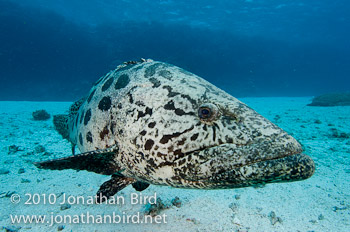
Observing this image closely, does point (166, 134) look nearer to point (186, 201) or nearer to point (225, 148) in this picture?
point (225, 148)

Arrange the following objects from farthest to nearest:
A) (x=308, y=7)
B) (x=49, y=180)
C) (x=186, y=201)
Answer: (x=308, y=7), (x=49, y=180), (x=186, y=201)

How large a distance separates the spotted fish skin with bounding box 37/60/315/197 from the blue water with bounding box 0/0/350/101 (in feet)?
85.2

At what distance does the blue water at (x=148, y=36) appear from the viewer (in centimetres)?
2681

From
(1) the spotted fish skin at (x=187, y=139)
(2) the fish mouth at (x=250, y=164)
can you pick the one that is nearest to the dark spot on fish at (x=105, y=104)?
(1) the spotted fish skin at (x=187, y=139)

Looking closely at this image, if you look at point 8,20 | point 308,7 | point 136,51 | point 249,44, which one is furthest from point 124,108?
point 249,44

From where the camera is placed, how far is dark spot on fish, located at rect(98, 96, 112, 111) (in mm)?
2489

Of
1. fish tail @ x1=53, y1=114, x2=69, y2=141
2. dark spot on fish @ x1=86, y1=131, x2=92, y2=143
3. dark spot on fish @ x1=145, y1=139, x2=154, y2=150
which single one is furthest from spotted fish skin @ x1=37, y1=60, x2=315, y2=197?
fish tail @ x1=53, y1=114, x2=69, y2=141

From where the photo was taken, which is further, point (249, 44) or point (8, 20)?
point (249, 44)

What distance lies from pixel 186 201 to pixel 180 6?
1664 inches

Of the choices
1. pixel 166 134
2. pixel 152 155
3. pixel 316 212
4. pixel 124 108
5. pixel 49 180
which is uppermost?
pixel 124 108

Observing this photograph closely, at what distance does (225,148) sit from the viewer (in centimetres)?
172

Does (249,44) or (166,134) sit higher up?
(249,44)

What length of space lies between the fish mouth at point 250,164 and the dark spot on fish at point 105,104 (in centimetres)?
128

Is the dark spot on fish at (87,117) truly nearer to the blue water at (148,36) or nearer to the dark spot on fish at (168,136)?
the dark spot on fish at (168,136)
